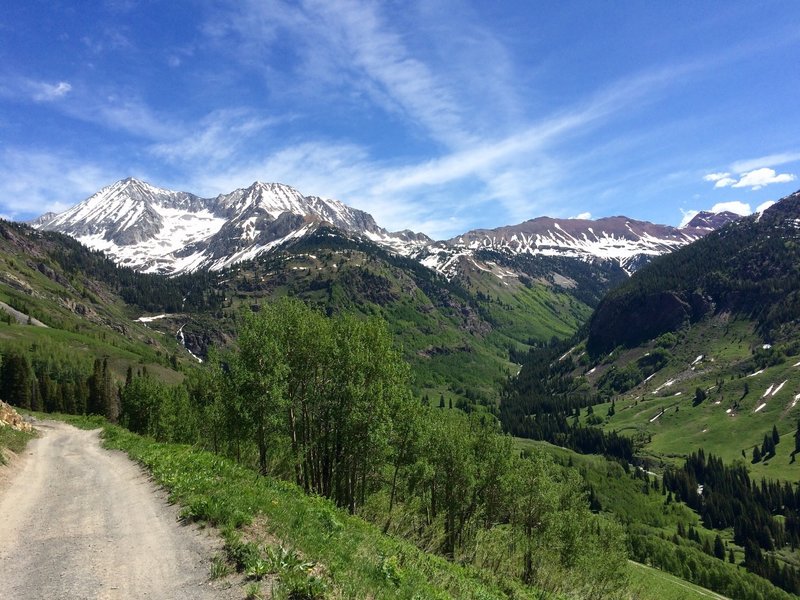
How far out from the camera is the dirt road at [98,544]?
44.2ft

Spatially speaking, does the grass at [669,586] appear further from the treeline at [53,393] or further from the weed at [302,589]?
the treeline at [53,393]

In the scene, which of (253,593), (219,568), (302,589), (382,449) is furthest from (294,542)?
(382,449)

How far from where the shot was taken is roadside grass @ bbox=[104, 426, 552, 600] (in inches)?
549

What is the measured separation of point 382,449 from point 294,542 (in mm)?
21720

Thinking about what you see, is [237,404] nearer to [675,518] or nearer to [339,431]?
Result: [339,431]

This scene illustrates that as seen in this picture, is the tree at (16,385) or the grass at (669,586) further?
the tree at (16,385)

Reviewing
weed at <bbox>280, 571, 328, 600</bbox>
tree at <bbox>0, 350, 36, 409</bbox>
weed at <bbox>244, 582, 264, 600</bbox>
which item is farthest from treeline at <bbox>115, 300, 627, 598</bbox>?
tree at <bbox>0, 350, 36, 409</bbox>

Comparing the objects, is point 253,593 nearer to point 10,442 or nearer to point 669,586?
point 10,442

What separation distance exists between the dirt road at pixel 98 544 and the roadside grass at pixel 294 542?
1.00 m

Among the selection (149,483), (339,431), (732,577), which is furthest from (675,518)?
(149,483)

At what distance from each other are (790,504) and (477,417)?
21149 centimetres

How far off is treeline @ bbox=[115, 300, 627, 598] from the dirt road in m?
11.5

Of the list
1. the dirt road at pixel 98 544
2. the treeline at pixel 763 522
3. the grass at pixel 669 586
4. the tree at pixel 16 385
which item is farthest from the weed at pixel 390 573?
the treeline at pixel 763 522

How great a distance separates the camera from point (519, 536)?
54.9 metres
